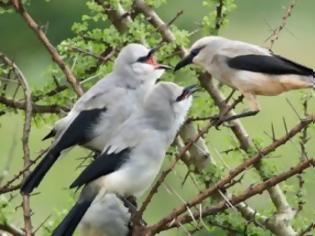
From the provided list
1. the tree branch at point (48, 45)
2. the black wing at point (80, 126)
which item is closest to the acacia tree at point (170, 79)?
the tree branch at point (48, 45)

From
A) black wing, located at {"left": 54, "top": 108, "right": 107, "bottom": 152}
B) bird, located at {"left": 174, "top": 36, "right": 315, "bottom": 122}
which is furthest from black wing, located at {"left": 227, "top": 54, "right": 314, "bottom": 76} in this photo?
black wing, located at {"left": 54, "top": 108, "right": 107, "bottom": 152}

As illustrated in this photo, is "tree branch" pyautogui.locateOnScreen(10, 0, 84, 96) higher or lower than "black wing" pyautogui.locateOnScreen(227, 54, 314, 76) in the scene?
higher

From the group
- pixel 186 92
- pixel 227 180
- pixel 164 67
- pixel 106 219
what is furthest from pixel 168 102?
pixel 227 180

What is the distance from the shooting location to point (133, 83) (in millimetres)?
3082

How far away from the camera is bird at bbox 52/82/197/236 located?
2793mm

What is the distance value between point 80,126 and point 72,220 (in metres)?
0.41

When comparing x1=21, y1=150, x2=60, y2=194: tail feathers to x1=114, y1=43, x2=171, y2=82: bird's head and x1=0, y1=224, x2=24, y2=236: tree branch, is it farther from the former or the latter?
x1=114, y1=43, x2=171, y2=82: bird's head

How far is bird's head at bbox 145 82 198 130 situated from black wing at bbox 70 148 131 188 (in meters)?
0.13

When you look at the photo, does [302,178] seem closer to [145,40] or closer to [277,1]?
[145,40]

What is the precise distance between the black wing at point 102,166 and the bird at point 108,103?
17 cm

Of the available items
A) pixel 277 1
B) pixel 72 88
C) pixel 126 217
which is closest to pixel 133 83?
pixel 72 88

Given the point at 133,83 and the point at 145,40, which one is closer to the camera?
the point at 133,83

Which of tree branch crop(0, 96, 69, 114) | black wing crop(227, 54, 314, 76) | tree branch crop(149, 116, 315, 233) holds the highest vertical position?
tree branch crop(0, 96, 69, 114)

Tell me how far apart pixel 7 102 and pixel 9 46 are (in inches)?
462
